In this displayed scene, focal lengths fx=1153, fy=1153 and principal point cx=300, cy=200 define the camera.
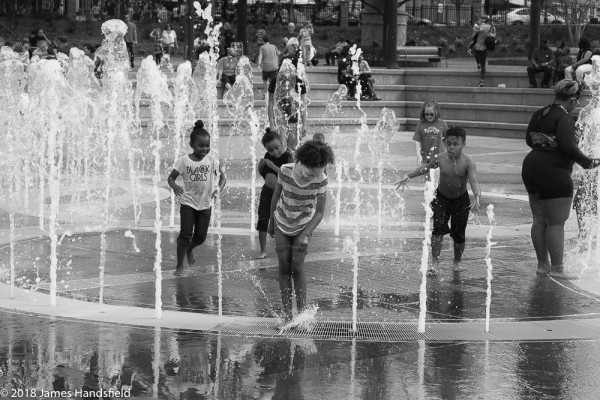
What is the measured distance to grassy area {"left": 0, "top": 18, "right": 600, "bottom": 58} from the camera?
39.5 metres

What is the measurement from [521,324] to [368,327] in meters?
1.06

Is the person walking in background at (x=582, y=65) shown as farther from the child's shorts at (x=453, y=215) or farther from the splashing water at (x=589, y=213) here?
→ the child's shorts at (x=453, y=215)

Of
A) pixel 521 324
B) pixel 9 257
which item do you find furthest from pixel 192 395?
pixel 9 257

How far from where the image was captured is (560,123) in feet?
30.8

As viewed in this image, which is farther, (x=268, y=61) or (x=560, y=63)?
(x=268, y=61)

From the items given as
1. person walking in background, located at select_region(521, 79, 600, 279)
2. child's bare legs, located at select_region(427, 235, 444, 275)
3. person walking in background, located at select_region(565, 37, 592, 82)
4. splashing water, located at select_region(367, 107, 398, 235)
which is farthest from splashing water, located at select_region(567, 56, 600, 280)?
person walking in background, located at select_region(565, 37, 592, 82)

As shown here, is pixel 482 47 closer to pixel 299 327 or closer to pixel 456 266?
pixel 456 266

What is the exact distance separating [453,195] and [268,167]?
1617mm

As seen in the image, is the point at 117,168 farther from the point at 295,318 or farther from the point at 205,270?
the point at 295,318

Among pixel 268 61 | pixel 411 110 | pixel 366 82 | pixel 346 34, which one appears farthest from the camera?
pixel 346 34

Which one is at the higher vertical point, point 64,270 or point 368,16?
point 368,16

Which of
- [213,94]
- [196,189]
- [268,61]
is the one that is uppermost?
[268,61]

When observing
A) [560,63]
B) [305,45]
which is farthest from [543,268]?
[305,45]

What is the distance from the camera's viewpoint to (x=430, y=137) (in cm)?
1275
